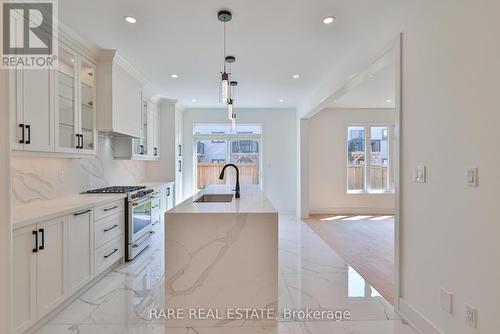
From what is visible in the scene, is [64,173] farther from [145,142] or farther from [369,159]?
[369,159]

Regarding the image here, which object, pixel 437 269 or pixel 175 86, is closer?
pixel 437 269

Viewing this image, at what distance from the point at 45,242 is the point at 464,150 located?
3.03 meters

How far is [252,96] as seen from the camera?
5.62m

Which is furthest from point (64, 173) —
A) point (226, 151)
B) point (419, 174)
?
point (226, 151)

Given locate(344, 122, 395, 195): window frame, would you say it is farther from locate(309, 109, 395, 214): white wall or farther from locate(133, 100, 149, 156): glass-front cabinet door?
locate(133, 100, 149, 156): glass-front cabinet door

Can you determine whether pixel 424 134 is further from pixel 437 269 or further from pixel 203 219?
pixel 203 219

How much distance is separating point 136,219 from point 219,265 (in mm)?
2052

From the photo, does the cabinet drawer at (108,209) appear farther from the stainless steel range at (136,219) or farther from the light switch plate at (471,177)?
the light switch plate at (471,177)

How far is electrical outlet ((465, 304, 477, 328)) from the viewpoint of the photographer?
1.63 metres

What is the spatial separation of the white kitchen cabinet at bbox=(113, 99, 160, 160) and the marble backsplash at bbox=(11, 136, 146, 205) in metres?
0.14

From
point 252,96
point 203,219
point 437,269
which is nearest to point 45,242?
point 203,219

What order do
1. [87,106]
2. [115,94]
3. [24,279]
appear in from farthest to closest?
[115,94] < [87,106] < [24,279]

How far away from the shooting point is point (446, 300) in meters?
1.84

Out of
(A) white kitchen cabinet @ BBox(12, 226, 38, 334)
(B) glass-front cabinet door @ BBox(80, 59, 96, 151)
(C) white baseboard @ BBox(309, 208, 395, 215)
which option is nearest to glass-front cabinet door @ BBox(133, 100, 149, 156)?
(B) glass-front cabinet door @ BBox(80, 59, 96, 151)
